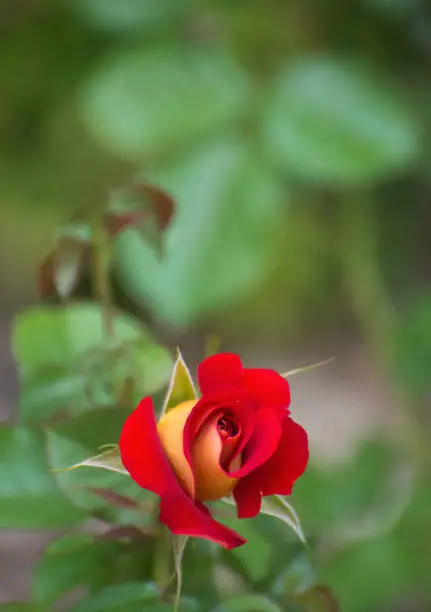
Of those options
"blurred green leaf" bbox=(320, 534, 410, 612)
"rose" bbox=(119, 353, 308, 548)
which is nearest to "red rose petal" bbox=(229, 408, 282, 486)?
"rose" bbox=(119, 353, 308, 548)

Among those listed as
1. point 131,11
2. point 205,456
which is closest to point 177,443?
point 205,456

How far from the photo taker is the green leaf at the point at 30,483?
38 cm

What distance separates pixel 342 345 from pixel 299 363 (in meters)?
0.09

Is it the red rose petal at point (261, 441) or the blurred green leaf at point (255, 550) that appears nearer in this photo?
the red rose petal at point (261, 441)

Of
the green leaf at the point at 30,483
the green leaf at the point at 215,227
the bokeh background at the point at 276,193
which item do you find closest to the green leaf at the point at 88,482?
the green leaf at the point at 30,483

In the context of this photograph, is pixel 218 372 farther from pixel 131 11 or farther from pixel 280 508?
pixel 131 11

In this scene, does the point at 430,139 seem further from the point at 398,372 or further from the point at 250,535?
the point at 250,535

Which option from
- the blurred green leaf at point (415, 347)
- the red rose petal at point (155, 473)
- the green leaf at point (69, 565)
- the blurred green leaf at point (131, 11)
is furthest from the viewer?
the blurred green leaf at point (131, 11)

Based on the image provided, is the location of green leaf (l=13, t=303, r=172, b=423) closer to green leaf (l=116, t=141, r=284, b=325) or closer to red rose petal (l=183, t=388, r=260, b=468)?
red rose petal (l=183, t=388, r=260, b=468)

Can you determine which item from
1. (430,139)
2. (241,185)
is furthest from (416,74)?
(241,185)

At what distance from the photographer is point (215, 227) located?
3.23ft

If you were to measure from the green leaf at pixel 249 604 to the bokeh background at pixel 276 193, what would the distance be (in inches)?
15.0

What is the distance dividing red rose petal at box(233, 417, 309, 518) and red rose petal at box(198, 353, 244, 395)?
0.08ft

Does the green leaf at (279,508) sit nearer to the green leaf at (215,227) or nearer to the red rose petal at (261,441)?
the red rose petal at (261,441)
